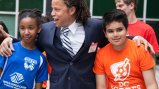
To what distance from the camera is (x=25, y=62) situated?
3385 mm

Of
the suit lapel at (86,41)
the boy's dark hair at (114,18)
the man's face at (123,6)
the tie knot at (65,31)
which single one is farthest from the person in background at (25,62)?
the man's face at (123,6)

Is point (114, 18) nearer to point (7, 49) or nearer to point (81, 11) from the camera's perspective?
point (81, 11)

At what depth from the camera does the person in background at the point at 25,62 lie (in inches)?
133

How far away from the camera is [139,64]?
10.7 ft

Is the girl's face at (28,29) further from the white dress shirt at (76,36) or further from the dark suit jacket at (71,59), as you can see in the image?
the white dress shirt at (76,36)

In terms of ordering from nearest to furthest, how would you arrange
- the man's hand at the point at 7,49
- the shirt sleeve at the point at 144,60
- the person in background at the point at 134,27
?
the shirt sleeve at the point at 144,60 → the man's hand at the point at 7,49 → the person in background at the point at 134,27

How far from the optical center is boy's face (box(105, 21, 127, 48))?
3270 mm

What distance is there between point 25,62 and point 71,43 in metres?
0.44

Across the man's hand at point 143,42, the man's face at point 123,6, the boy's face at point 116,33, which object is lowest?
the man's hand at point 143,42

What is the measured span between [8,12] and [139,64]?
→ 27.7ft

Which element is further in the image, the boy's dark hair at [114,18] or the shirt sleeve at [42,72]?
the shirt sleeve at [42,72]

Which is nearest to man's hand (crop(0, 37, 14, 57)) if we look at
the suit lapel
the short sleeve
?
the suit lapel

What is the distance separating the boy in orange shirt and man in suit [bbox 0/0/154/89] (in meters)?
0.09

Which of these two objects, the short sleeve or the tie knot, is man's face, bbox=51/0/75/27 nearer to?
the tie knot
